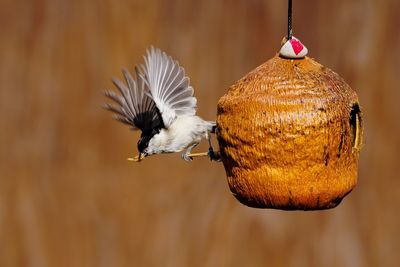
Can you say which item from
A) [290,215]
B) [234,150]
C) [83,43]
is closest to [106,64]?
[83,43]

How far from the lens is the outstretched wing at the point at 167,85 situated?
14.8ft

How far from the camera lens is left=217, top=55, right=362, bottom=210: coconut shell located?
153 inches

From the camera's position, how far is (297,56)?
159 inches

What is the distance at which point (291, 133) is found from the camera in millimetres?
3867

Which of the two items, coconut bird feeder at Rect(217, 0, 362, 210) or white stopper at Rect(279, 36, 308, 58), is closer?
coconut bird feeder at Rect(217, 0, 362, 210)

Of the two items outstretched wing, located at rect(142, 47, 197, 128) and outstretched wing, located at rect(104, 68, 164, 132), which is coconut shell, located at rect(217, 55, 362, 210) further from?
outstretched wing, located at rect(104, 68, 164, 132)

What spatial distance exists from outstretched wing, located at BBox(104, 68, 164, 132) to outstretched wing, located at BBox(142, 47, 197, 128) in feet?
0.15

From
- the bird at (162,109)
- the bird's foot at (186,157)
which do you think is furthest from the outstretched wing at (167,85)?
the bird's foot at (186,157)

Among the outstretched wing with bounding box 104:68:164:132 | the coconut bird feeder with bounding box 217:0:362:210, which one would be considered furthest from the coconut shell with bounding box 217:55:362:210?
the outstretched wing with bounding box 104:68:164:132

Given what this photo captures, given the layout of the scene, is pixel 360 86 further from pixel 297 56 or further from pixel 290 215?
pixel 297 56

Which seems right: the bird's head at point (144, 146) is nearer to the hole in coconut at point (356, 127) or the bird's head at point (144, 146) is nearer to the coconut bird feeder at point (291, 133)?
the coconut bird feeder at point (291, 133)

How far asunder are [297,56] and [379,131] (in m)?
2.10

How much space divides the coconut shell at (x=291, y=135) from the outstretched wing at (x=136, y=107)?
0.66m

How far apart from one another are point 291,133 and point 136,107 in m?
0.98
